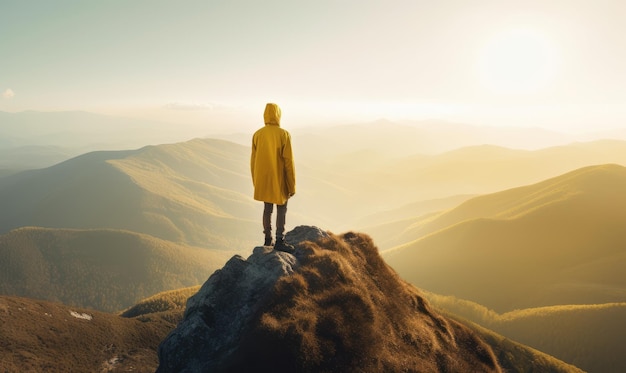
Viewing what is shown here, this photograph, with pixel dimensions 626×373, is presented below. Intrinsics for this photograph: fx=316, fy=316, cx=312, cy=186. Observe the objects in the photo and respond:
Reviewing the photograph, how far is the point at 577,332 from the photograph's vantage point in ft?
245

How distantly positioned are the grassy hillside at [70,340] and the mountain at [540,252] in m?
108

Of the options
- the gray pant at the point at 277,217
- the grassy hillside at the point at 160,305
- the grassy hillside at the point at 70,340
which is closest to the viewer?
the gray pant at the point at 277,217

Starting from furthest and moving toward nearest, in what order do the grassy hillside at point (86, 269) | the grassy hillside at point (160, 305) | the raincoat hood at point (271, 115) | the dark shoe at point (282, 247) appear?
the grassy hillside at point (86, 269), the grassy hillside at point (160, 305), the dark shoe at point (282, 247), the raincoat hood at point (271, 115)

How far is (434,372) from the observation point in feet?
43.9

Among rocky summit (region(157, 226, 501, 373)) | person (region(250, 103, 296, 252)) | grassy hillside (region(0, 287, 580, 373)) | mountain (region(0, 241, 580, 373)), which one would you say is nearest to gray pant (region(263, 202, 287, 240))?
person (region(250, 103, 296, 252))

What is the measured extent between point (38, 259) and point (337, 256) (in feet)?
703

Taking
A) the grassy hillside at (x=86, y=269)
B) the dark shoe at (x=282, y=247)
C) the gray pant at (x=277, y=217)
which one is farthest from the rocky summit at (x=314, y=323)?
the grassy hillside at (x=86, y=269)

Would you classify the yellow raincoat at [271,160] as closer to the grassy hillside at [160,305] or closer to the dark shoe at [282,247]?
the dark shoe at [282,247]

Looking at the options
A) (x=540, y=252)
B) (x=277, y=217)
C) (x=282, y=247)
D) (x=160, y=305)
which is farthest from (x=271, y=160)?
(x=540, y=252)

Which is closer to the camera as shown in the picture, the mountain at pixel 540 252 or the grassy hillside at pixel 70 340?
the grassy hillside at pixel 70 340

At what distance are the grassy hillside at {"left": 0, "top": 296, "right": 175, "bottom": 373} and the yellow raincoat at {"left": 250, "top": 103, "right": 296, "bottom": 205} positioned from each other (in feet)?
72.3

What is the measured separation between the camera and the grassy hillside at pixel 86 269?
153750mm

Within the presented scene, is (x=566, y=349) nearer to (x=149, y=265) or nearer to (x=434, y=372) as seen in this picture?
(x=434, y=372)

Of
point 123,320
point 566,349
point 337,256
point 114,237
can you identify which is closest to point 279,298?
point 337,256
